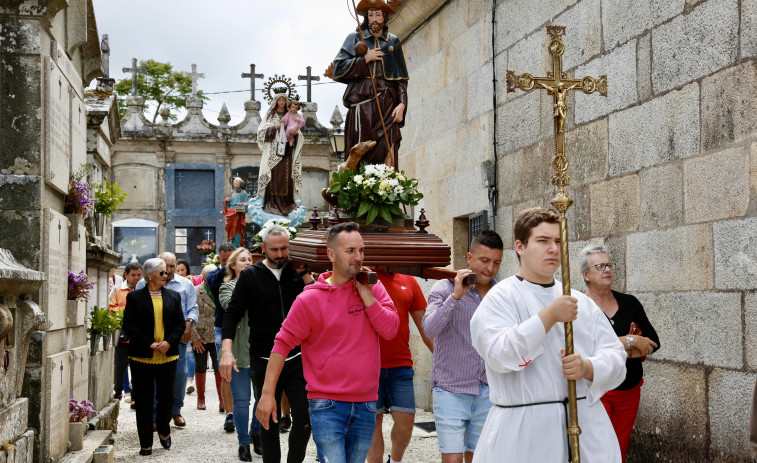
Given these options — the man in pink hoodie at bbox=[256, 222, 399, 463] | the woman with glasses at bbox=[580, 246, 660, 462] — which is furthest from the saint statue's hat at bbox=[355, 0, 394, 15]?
the man in pink hoodie at bbox=[256, 222, 399, 463]

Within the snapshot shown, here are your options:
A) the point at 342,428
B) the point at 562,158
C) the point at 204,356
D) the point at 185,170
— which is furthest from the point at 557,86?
the point at 185,170

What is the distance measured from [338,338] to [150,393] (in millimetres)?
4374

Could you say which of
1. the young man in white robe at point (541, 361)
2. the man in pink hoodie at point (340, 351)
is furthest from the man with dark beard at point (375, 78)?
the young man in white robe at point (541, 361)

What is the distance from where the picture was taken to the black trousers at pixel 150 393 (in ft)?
28.4

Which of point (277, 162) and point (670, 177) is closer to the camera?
point (670, 177)

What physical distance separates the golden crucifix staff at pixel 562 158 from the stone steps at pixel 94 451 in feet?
14.6

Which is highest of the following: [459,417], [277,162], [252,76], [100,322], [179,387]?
[252,76]

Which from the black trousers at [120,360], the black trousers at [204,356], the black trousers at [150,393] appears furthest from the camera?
the black trousers at [204,356]

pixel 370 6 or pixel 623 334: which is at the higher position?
pixel 370 6

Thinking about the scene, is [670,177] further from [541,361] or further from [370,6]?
[370,6]

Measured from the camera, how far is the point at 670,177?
20.6 ft

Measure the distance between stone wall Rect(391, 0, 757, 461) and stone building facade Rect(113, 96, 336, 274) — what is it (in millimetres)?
30181

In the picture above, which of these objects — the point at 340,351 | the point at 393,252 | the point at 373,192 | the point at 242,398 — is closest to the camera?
the point at 340,351

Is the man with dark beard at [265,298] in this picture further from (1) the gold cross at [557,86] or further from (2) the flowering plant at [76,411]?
(1) the gold cross at [557,86]
